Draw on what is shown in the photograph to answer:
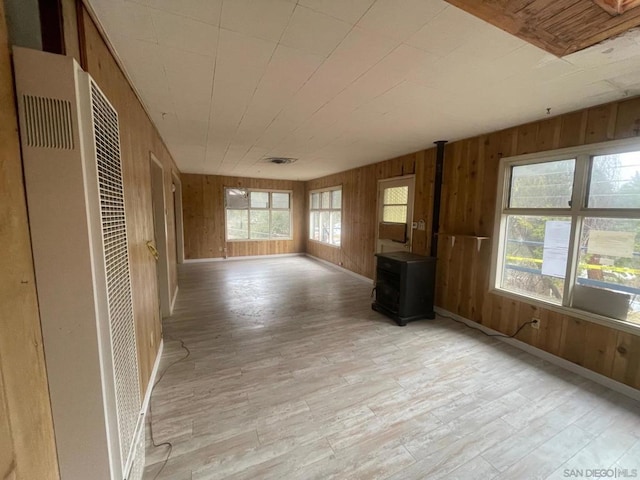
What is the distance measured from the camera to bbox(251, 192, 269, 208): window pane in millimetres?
7895

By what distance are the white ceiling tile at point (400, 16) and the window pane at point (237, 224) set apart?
697 centimetres

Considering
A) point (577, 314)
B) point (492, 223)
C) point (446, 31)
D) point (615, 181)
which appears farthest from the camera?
point (492, 223)

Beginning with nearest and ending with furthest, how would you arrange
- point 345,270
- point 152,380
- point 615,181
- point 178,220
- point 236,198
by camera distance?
point 152,380 → point 615,181 → point 345,270 → point 178,220 → point 236,198

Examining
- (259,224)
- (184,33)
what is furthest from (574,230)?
(259,224)

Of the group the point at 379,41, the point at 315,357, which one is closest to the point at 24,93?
the point at 379,41

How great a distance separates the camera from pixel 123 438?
1194mm

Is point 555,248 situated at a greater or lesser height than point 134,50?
lesser

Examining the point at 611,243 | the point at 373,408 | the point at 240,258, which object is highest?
the point at 611,243

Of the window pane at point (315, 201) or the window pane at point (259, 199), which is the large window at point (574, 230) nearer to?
the window pane at point (315, 201)

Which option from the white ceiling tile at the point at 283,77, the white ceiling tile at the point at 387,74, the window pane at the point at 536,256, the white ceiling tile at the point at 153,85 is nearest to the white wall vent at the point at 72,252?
the white ceiling tile at the point at 153,85

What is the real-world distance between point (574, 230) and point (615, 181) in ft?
1.65

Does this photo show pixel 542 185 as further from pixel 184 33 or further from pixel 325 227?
pixel 325 227

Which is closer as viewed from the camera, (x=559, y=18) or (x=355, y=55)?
(x=559, y=18)

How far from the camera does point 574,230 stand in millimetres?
2525
